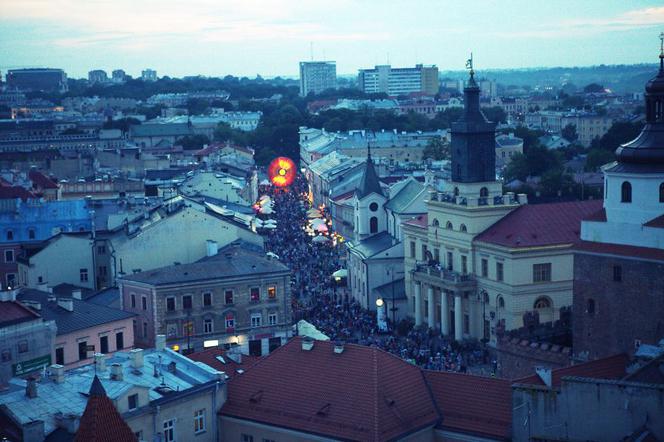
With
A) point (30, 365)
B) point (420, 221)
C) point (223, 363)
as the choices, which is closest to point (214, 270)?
point (30, 365)

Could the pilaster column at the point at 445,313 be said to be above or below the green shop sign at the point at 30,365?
below

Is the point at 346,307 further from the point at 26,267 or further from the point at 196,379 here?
the point at 196,379

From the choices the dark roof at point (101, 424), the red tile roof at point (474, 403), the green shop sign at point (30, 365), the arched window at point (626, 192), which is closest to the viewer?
the dark roof at point (101, 424)

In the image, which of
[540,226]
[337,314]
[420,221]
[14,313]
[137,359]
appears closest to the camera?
[137,359]

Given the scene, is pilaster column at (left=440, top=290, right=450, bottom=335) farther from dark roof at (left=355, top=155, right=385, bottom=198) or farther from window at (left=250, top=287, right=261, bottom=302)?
dark roof at (left=355, top=155, right=385, bottom=198)

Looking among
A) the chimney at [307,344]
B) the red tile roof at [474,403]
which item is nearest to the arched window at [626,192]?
the red tile roof at [474,403]

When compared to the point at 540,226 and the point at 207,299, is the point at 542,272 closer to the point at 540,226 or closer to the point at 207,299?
the point at 540,226

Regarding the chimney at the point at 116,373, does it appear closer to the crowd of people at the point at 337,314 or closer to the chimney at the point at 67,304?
the chimney at the point at 67,304
